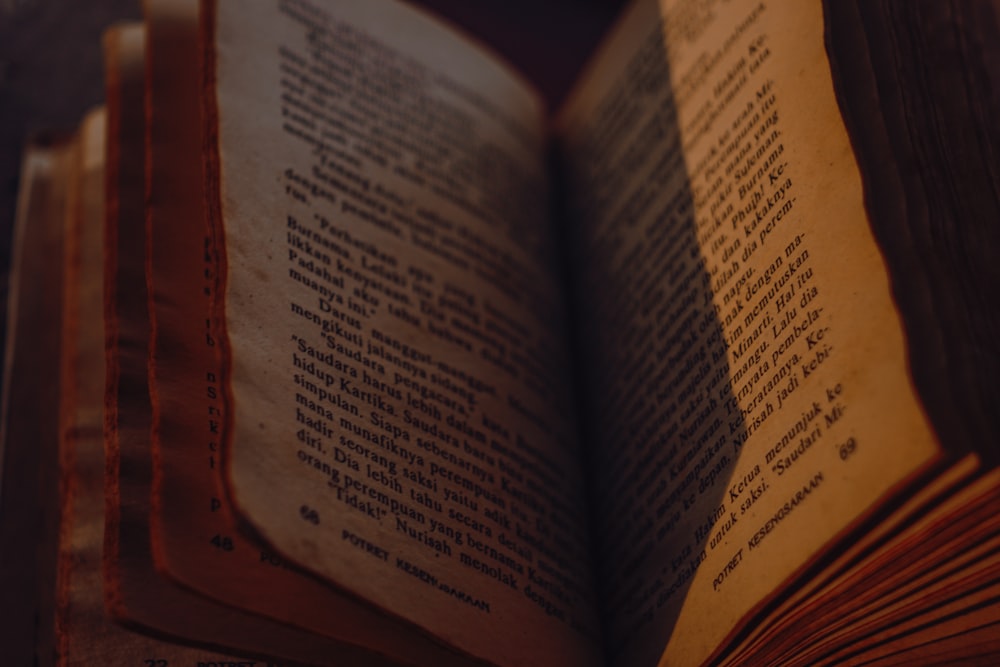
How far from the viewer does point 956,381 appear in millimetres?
377

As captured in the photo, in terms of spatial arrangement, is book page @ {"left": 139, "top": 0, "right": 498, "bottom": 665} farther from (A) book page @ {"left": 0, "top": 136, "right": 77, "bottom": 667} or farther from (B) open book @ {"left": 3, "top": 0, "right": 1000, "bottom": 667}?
(A) book page @ {"left": 0, "top": 136, "right": 77, "bottom": 667}

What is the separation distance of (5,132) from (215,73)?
31 cm

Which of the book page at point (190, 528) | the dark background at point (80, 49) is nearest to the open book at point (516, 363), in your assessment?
the book page at point (190, 528)

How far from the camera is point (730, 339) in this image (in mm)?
493

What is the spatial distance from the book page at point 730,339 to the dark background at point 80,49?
30 centimetres

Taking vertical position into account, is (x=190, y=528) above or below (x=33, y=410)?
below

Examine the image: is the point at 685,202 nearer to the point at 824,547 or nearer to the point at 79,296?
the point at 824,547

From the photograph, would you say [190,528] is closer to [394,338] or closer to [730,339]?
[394,338]

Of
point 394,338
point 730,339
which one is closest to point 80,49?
point 394,338

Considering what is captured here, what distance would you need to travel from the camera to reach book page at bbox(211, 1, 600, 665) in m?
0.43

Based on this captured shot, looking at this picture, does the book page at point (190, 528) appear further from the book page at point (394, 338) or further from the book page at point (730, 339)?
the book page at point (730, 339)

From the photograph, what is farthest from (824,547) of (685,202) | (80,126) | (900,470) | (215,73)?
(80,126)

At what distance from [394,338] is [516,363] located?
0.09 metres

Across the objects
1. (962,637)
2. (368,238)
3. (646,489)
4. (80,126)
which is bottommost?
(962,637)
